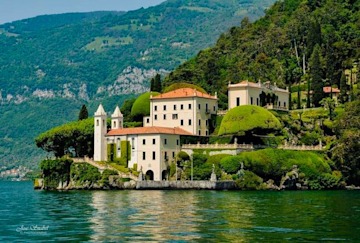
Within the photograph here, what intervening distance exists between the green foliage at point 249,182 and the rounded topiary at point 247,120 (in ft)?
26.0

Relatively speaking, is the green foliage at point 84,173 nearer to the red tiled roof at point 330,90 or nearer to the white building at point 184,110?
the white building at point 184,110

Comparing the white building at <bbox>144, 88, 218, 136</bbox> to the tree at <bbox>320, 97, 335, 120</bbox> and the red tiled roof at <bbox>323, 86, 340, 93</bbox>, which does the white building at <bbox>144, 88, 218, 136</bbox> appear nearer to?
the tree at <bbox>320, 97, 335, 120</bbox>

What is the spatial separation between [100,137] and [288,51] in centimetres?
5149

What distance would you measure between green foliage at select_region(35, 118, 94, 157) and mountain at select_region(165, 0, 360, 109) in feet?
69.8

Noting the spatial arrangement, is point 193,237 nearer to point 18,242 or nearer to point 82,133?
point 18,242

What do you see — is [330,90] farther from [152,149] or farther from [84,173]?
[84,173]

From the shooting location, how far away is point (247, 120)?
106 m

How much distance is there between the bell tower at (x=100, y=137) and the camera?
359 feet

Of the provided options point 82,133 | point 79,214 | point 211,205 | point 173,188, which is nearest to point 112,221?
point 79,214

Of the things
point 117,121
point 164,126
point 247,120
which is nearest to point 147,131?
point 164,126

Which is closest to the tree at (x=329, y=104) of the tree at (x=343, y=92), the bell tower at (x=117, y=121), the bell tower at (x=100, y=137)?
the tree at (x=343, y=92)

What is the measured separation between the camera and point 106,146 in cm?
10944

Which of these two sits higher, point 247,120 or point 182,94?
point 182,94

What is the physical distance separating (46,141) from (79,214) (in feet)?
178
